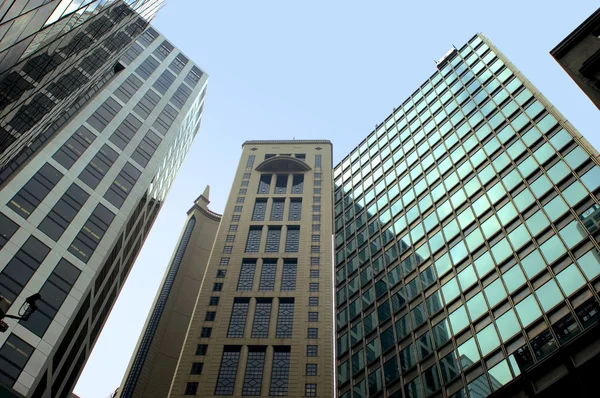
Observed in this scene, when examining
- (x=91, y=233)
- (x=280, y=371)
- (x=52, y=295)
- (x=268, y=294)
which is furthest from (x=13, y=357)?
(x=268, y=294)

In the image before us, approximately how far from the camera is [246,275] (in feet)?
235

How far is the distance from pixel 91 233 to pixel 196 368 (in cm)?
1943

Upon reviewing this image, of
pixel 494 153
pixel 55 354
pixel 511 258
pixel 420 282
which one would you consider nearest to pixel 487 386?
pixel 511 258

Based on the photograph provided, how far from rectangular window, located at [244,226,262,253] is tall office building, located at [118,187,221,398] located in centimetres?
2503

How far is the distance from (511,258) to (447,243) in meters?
8.24

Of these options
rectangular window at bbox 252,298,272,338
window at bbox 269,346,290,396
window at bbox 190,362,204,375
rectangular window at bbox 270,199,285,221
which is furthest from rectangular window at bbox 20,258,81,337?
rectangular window at bbox 270,199,285,221

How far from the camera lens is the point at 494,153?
48406mm

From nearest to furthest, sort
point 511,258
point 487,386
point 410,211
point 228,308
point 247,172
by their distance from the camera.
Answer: point 487,386
point 511,258
point 410,211
point 228,308
point 247,172

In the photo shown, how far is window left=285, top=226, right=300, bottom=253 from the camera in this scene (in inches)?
3002

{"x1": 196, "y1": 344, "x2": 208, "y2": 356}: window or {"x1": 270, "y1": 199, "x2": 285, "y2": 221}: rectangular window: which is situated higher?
{"x1": 270, "y1": 199, "x2": 285, "y2": 221}: rectangular window

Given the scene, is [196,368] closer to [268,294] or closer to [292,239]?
[268,294]

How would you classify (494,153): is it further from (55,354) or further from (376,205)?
(55,354)

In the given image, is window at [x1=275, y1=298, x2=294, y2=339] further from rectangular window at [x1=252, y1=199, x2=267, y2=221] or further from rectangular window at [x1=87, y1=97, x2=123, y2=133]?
rectangular window at [x1=87, y1=97, x2=123, y2=133]

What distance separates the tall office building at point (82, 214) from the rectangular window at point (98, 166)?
0.14 metres
